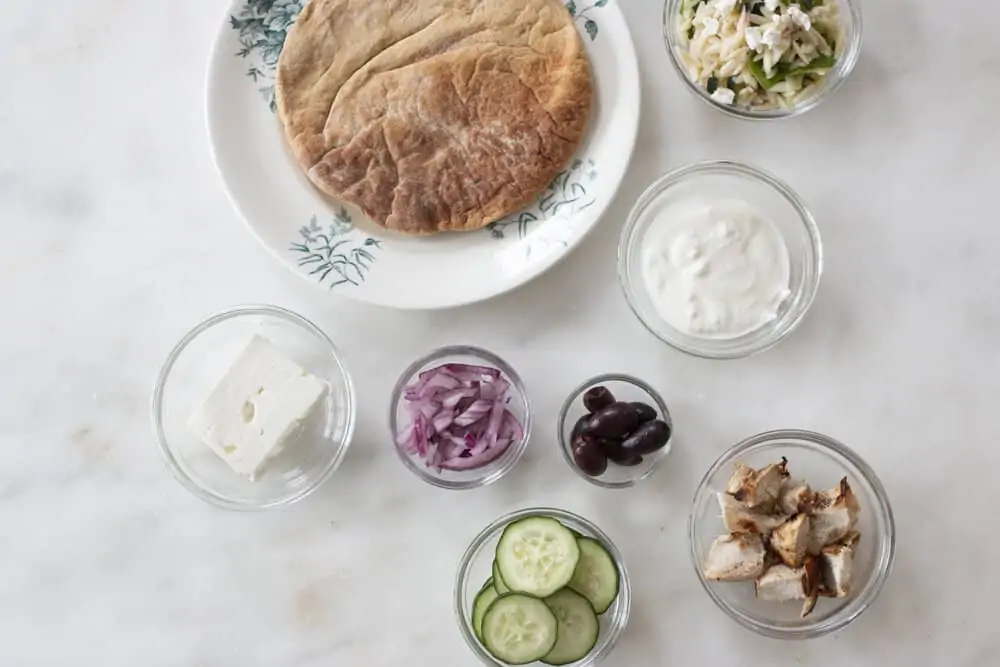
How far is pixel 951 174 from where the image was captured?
2.19 metres

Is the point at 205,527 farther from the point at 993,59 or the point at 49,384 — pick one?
the point at 993,59

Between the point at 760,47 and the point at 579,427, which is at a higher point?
the point at 760,47

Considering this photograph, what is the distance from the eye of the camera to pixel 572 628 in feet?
6.46

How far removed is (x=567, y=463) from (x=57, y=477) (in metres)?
1.08

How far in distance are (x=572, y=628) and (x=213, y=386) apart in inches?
34.6

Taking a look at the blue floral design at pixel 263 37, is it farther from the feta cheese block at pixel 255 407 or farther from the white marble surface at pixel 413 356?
the feta cheese block at pixel 255 407

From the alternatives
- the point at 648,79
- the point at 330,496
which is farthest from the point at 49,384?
the point at 648,79

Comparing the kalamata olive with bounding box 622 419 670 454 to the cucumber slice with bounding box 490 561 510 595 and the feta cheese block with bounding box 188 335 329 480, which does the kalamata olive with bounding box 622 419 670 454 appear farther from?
the feta cheese block with bounding box 188 335 329 480

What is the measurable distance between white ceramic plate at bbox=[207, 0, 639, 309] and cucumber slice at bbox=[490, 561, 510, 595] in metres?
0.53

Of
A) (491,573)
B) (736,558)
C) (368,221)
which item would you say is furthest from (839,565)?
(368,221)

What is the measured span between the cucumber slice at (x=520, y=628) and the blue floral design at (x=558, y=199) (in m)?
0.74

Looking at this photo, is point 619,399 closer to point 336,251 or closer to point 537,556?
point 537,556

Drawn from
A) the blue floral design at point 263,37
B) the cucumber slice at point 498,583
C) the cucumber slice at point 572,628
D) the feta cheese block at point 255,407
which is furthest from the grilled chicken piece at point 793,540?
the blue floral design at point 263,37

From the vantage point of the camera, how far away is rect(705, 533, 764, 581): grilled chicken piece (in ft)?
6.42
